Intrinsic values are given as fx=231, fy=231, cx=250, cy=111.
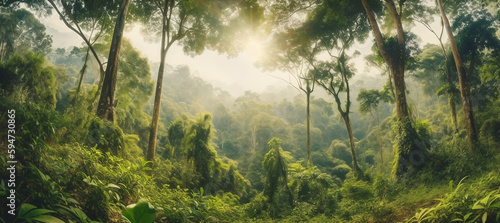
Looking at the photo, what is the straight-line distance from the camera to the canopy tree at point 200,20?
10.3 m

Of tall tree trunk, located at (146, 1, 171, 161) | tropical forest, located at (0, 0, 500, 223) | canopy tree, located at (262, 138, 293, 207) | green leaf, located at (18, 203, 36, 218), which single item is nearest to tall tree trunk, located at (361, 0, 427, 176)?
tropical forest, located at (0, 0, 500, 223)

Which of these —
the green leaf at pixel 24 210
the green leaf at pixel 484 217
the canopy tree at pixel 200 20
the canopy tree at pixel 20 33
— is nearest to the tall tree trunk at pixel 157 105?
the canopy tree at pixel 200 20

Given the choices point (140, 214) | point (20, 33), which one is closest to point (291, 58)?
point (140, 214)

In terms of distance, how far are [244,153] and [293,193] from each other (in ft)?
78.6

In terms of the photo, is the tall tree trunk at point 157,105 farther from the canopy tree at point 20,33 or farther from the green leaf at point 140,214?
the canopy tree at point 20,33

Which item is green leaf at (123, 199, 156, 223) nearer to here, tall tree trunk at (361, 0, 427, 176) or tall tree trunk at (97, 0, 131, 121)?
tall tree trunk at (97, 0, 131, 121)

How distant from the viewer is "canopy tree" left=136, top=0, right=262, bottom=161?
1027 cm

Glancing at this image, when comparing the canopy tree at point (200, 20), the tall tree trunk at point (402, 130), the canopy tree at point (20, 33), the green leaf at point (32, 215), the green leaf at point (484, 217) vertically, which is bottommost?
the green leaf at point (484, 217)

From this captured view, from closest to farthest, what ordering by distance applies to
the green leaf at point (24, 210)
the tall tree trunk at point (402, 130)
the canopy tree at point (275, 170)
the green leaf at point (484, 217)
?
the green leaf at point (24, 210)
the green leaf at point (484, 217)
the tall tree trunk at point (402, 130)
the canopy tree at point (275, 170)

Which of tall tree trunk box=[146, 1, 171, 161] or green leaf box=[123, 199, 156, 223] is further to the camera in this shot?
tall tree trunk box=[146, 1, 171, 161]

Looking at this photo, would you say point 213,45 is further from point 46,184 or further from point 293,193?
point 46,184

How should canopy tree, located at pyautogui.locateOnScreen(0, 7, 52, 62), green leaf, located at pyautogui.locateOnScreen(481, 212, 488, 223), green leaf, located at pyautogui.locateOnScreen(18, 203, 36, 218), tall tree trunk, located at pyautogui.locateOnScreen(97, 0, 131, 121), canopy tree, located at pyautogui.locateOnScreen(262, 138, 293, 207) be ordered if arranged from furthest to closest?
canopy tree, located at pyautogui.locateOnScreen(0, 7, 52, 62)
canopy tree, located at pyautogui.locateOnScreen(262, 138, 293, 207)
tall tree trunk, located at pyautogui.locateOnScreen(97, 0, 131, 121)
green leaf, located at pyautogui.locateOnScreen(481, 212, 488, 223)
green leaf, located at pyautogui.locateOnScreen(18, 203, 36, 218)

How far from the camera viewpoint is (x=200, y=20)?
37.0 ft

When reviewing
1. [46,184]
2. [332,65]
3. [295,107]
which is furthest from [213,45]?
[295,107]
